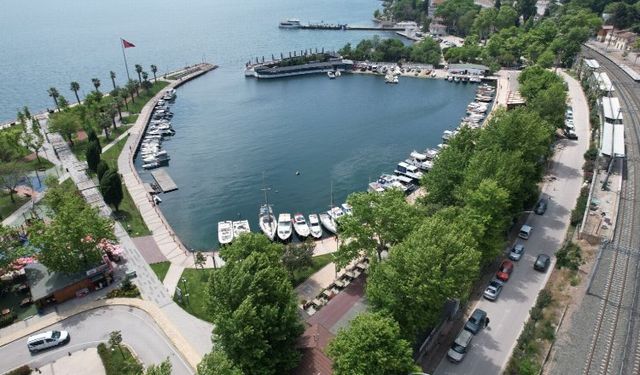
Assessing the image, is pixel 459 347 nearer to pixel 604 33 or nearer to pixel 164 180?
pixel 164 180

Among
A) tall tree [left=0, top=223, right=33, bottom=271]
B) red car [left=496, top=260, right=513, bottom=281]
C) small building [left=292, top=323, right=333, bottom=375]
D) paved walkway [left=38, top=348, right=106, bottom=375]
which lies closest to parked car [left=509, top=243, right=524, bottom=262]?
red car [left=496, top=260, right=513, bottom=281]

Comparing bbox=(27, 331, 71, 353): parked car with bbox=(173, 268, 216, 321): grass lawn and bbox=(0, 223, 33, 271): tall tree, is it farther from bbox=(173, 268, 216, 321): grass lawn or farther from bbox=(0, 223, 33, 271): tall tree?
bbox=(173, 268, 216, 321): grass lawn

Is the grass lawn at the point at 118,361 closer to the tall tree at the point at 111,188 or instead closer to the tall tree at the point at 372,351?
the tall tree at the point at 372,351

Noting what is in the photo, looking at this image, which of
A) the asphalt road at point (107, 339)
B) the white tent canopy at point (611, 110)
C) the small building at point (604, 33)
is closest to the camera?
the asphalt road at point (107, 339)

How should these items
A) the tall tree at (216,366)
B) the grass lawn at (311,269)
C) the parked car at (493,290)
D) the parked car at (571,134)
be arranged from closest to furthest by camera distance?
1. the tall tree at (216,366)
2. the parked car at (493,290)
3. the grass lawn at (311,269)
4. the parked car at (571,134)

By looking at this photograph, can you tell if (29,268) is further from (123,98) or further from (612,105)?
(612,105)

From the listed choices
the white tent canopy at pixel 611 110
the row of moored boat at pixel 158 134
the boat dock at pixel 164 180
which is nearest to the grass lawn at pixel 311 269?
the boat dock at pixel 164 180
